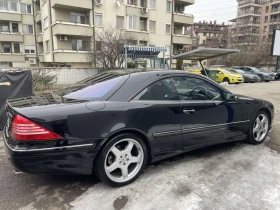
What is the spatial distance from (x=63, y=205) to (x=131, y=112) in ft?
4.22

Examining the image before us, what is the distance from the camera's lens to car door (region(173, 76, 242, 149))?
3.27 meters

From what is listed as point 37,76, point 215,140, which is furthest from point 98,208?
point 37,76

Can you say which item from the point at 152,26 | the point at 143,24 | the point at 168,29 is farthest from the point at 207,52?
the point at 168,29

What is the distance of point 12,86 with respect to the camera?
5406 mm

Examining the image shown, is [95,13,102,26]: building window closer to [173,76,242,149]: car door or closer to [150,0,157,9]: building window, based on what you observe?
[150,0,157,9]: building window

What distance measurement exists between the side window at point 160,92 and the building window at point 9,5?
30848 mm

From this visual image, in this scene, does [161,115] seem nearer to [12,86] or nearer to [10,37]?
[12,86]

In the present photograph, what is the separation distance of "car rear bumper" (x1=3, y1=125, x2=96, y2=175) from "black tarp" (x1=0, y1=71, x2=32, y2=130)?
318 cm

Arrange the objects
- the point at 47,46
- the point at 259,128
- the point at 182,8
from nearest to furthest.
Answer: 1. the point at 259,128
2. the point at 47,46
3. the point at 182,8

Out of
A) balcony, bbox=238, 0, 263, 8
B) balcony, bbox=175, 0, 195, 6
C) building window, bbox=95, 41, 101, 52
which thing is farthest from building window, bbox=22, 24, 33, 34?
balcony, bbox=238, 0, 263, 8

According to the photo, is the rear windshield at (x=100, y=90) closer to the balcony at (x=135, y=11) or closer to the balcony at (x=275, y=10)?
the balcony at (x=135, y=11)

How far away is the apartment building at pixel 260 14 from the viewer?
65.1m

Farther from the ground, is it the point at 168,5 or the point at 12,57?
the point at 168,5

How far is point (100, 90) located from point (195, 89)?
154 cm
